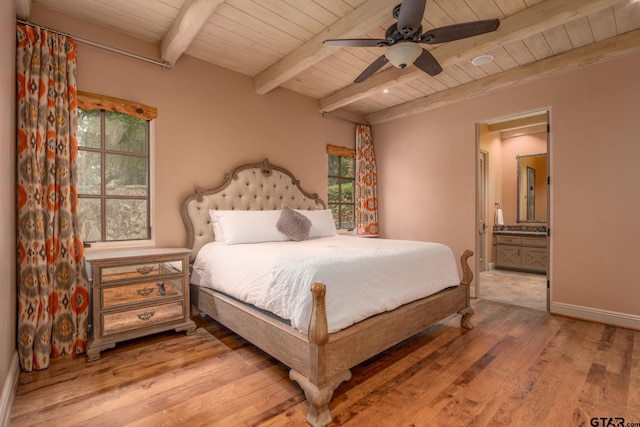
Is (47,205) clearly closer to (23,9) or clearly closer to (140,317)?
(140,317)

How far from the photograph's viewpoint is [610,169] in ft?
Answer: 10.3

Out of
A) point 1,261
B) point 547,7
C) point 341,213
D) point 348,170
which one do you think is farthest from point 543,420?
point 348,170

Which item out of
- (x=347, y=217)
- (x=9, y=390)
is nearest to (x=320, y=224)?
(x=347, y=217)

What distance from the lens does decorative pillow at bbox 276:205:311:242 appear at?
3.39m

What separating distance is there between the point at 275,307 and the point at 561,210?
3311 mm

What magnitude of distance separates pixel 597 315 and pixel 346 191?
3393 millimetres

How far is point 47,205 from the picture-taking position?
2348mm

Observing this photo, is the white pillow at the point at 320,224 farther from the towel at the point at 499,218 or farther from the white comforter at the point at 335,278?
the towel at the point at 499,218

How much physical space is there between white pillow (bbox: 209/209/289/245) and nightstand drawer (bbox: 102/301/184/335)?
2.47 feet

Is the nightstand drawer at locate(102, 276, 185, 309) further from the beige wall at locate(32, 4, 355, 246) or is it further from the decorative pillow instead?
the decorative pillow

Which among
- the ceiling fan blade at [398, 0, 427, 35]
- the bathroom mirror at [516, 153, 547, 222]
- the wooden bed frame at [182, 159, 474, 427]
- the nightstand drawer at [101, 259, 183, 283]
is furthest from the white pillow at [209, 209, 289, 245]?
the bathroom mirror at [516, 153, 547, 222]

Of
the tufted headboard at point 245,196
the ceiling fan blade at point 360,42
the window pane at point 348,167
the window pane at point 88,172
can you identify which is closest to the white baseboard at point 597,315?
the tufted headboard at point 245,196

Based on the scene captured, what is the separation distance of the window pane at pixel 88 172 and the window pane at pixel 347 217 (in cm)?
326

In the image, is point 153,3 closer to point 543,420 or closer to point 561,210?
point 543,420
